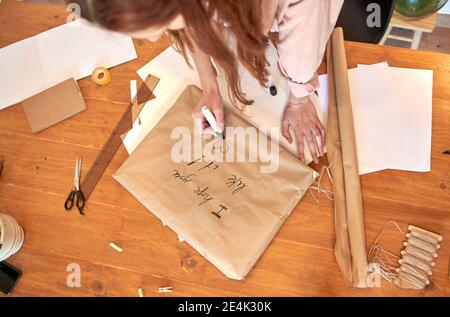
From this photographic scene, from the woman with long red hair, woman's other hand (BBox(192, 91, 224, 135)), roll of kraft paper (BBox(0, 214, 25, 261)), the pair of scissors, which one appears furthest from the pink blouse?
roll of kraft paper (BBox(0, 214, 25, 261))

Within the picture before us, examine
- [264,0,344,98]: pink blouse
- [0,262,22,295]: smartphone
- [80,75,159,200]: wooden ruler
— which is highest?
[264,0,344,98]: pink blouse

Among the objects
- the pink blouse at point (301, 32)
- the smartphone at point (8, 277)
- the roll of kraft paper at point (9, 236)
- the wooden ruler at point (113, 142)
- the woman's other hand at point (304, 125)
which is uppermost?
the pink blouse at point (301, 32)

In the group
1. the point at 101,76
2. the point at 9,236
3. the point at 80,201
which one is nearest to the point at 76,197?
the point at 80,201

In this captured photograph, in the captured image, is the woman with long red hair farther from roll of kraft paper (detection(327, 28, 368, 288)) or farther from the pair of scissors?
the pair of scissors

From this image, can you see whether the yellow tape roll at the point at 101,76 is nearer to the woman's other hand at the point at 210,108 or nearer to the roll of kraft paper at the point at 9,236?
the woman's other hand at the point at 210,108

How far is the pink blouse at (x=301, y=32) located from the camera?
1.98 ft

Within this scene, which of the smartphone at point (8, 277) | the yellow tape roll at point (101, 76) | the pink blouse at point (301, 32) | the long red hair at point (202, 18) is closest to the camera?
the long red hair at point (202, 18)

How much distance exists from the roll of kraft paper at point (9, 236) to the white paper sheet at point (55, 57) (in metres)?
0.31

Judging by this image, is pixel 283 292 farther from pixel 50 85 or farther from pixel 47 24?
pixel 47 24

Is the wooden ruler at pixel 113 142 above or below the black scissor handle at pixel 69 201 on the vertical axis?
above

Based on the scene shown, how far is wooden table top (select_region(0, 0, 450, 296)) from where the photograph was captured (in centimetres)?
69

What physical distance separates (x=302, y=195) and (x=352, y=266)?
0.50ft

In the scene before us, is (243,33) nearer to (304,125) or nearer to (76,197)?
(304,125)

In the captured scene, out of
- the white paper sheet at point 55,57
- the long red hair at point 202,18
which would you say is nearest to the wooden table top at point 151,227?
the white paper sheet at point 55,57
